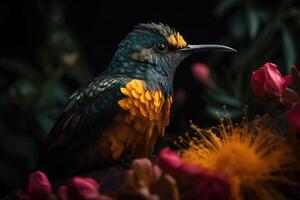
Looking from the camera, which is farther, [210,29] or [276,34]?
[210,29]

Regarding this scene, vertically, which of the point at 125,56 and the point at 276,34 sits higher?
the point at 125,56

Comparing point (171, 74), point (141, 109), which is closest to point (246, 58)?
point (171, 74)

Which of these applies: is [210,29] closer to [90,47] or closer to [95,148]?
[90,47]

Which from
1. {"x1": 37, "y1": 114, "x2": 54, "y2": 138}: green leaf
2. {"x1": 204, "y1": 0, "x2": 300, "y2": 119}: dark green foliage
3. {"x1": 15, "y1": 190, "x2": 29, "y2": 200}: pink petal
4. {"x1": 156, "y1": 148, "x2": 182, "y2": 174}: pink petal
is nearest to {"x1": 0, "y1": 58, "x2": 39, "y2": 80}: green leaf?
{"x1": 37, "y1": 114, "x2": 54, "y2": 138}: green leaf

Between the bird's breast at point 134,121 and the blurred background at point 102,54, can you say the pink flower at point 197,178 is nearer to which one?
the bird's breast at point 134,121

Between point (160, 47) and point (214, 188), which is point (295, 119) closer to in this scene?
point (214, 188)
